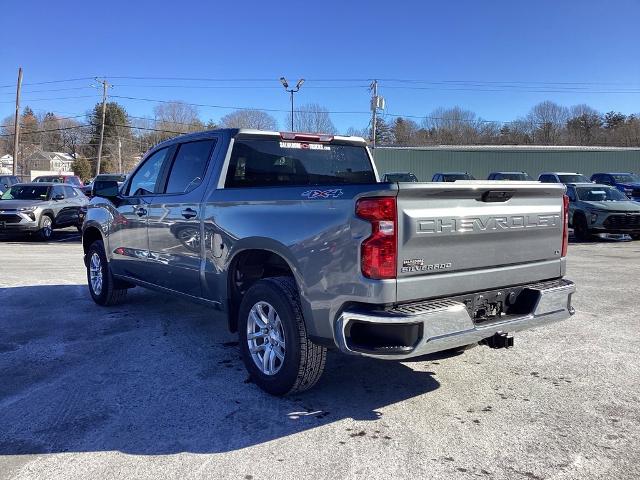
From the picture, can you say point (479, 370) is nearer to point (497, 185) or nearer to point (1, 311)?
point (497, 185)

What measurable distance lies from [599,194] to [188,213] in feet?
49.0

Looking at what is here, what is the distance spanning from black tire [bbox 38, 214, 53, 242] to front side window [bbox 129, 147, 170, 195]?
11957mm

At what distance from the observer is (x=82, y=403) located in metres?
4.02

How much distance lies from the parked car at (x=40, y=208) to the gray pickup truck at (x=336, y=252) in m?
12.6

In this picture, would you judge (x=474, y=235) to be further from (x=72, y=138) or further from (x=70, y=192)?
(x=72, y=138)

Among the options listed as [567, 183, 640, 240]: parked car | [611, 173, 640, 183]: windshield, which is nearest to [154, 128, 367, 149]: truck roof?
[567, 183, 640, 240]: parked car

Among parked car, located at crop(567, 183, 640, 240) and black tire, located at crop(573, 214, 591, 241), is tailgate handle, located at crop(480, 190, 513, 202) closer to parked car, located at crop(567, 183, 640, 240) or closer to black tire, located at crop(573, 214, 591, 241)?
parked car, located at crop(567, 183, 640, 240)

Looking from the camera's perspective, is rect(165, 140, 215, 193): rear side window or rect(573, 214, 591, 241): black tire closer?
rect(165, 140, 215, 193): rear side window

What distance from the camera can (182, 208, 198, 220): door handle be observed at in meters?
4.96

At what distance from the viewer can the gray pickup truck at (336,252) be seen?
336 cm

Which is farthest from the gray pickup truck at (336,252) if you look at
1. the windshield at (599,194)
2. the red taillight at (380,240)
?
the windshield at (599,194)

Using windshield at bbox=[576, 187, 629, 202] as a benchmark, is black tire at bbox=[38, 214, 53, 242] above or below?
below

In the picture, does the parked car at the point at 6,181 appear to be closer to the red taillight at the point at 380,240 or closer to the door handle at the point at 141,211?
the door handle at the point at 141,211

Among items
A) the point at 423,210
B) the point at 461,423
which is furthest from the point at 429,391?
the point at 423,210
